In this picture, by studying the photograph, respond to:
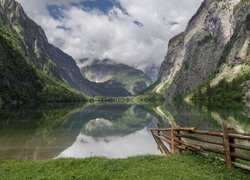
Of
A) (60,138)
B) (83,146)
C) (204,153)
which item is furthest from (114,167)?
(60,138)

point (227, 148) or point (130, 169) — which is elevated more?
point (227, 148)

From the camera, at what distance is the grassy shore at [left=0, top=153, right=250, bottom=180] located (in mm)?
24175

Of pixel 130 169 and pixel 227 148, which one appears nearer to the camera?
pixel 227 148

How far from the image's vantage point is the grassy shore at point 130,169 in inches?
952

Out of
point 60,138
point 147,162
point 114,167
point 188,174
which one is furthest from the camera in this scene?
point 60,138

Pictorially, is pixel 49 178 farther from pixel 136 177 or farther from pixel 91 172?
pixel 136 177

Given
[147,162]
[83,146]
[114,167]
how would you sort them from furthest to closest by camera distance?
[83,146] → [147,162] → [114,167]

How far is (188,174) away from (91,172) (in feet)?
23.2

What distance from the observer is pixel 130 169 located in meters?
27.0

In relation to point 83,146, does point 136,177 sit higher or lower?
lower

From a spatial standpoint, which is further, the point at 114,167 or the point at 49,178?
the point at 114,167

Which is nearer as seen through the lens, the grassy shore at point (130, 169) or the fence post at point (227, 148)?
the grassy shore at point (130, 169)

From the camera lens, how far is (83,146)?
60406 millimetres

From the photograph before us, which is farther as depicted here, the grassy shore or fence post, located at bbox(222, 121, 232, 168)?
fence post, located at bbox(222, 121, 232, 168)
